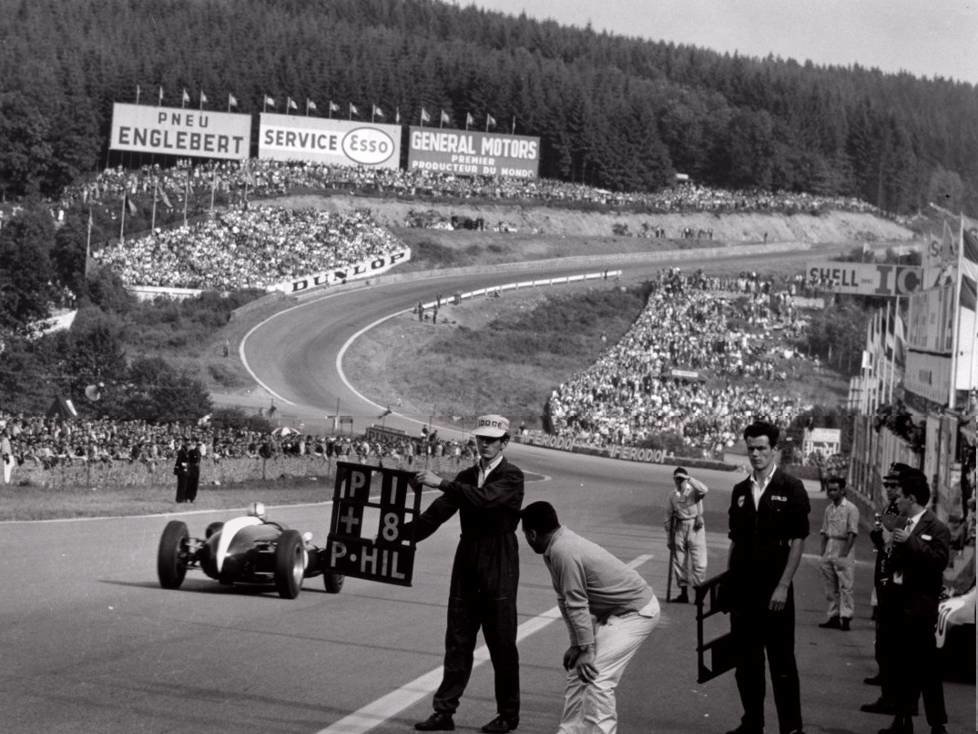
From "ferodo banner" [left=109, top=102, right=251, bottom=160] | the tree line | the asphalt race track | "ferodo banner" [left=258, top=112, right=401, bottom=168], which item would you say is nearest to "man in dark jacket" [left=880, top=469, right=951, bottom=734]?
the asphalt race track

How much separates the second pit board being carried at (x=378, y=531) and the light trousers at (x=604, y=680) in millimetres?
1656

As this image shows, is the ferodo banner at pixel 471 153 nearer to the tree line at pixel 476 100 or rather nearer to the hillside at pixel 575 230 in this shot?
the hillside at pixel 575 230

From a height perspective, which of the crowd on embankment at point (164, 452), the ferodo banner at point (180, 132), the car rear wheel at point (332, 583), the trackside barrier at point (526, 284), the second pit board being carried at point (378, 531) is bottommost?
the crowd on embankment at point (164, 452)

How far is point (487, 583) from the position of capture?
8.99m

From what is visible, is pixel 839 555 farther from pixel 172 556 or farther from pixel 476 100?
pixel 476 100

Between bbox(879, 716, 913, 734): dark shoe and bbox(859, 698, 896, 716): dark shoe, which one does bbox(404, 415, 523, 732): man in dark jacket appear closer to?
bbox(879, 716, 913, 734): dark shoe

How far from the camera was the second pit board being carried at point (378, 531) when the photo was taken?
952 centimetres

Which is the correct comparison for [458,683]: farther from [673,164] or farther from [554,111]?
[673,164]

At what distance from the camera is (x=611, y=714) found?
802 cm

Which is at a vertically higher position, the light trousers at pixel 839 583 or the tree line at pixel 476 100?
the tree line at pixel 476 100

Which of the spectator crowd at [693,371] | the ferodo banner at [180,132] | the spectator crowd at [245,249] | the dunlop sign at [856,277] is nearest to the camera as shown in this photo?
the spectator crowd at [693,371]

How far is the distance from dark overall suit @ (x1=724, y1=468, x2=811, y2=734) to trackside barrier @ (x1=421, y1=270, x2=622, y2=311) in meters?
82.3

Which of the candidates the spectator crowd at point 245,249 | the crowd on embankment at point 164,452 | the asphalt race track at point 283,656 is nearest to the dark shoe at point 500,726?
the asphalt race track at point 283,656

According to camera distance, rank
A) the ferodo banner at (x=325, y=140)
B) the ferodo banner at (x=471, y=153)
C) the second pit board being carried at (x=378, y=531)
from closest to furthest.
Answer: the second pit board being carried at (x=378, y=531)
the ferodo banner at (x=325, y=140)
the ferodo banner at (x=471, y=153)
